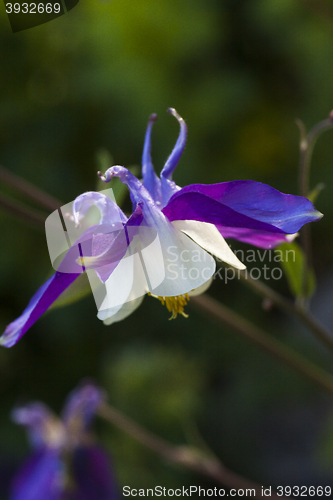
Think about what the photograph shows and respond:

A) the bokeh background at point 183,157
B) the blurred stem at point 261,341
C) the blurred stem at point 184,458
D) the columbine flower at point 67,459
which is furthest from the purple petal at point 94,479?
the blurred stem at point 261,341

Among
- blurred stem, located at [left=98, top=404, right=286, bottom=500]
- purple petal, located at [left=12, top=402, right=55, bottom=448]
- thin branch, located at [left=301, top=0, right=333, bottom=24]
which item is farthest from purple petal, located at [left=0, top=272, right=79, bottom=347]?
thin branch, located at [left=301, top=0, right=333, bottom=24]

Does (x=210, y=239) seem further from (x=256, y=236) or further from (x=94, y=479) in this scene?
(x=94, y=479)

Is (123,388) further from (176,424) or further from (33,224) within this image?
(33,224)

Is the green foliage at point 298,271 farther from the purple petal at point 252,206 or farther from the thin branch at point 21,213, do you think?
the thin branch at point 21,213

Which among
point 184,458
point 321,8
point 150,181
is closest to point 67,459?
point 184,458

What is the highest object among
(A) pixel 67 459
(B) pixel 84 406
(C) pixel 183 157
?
(C) pixel 183 157

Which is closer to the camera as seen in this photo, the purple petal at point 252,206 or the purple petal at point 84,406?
the purple petal at point 252,206
